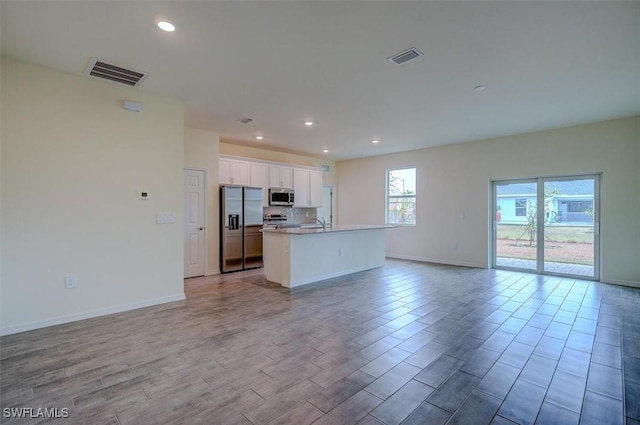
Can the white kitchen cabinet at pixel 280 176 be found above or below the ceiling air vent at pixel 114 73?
below

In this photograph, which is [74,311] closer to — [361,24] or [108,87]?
[108,87]

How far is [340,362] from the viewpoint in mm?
2453

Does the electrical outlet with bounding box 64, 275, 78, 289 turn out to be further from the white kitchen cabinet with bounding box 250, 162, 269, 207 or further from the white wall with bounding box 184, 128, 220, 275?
the white kitchen cabinet with bounding box 250, 162, 269, 207

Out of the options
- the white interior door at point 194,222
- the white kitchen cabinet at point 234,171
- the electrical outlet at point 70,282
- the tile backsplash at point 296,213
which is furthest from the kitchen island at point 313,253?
the electrical outlet at point 70,282

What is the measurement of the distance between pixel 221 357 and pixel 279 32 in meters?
2.85

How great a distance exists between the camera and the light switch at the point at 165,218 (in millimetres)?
3938

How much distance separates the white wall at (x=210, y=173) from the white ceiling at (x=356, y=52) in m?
0.92

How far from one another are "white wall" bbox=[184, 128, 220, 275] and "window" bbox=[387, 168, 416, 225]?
449cm

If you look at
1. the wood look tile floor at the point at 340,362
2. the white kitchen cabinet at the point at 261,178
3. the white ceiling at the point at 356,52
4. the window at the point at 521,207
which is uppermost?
the white ceiling at the point at 356,52

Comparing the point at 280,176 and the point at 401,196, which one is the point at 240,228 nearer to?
the point at 280,176

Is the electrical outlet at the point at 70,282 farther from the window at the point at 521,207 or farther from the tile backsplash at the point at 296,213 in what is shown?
the window at the point at 521,207

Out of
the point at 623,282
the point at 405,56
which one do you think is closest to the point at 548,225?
the point at 623,282

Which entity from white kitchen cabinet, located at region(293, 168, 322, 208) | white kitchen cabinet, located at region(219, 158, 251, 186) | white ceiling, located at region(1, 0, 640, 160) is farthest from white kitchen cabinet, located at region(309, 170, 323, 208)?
white ceiling, located at region(1, 0, 640, 160)

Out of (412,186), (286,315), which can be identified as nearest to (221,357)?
(286,315)
